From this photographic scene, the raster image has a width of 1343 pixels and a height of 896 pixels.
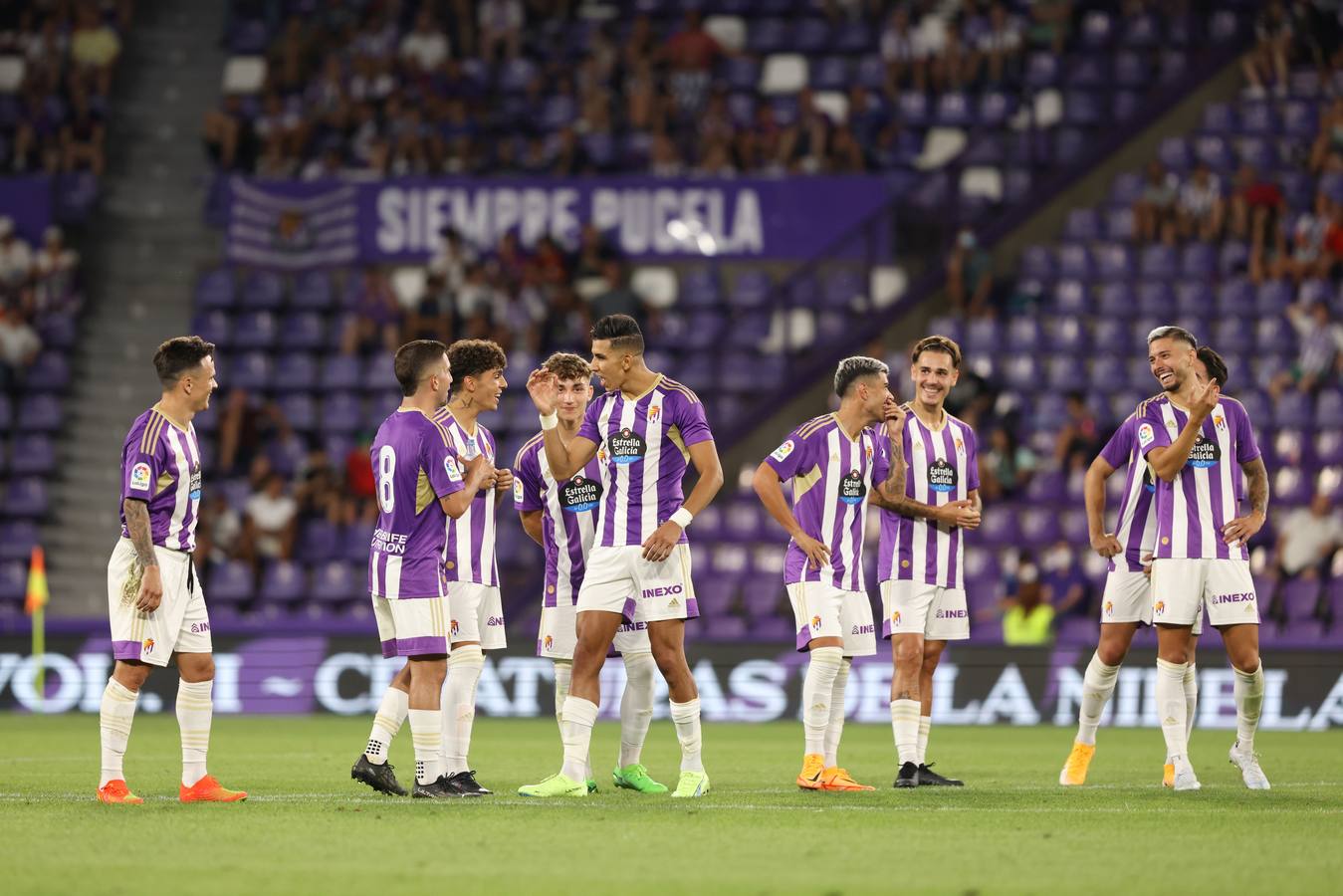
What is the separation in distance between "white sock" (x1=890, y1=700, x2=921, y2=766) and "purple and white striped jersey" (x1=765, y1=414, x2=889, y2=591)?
2.51 feet

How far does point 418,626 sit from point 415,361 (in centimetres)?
148

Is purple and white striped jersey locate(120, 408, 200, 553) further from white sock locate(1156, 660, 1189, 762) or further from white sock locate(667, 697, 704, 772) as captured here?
white sock locate(1156, 660, 1189, 762)

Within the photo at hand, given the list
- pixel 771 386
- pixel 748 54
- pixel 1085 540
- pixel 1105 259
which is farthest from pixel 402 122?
pixel 1085 540

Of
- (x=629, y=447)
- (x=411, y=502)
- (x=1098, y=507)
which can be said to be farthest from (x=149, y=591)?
(x=1098, y=507)

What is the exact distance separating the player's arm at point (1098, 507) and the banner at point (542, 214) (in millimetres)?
13435

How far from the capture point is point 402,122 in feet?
90.0

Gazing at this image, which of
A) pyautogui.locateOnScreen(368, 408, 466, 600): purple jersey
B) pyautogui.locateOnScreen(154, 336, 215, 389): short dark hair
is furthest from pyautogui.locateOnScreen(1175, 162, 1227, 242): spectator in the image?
pyautogui.locateOnScreen(154, 336, 215, 389): short dark hair

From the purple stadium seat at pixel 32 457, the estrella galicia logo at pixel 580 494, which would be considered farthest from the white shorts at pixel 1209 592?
the purple stadium seat at pixel 32 457

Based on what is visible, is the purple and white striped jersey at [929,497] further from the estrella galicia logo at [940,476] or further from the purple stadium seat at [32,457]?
the purple stadium seat at [32,457]

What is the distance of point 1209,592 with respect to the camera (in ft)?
38.0

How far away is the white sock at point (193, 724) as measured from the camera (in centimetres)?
1069

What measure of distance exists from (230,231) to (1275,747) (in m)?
16.3

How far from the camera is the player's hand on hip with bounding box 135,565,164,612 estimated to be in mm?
10500

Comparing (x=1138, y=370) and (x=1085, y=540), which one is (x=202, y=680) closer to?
(x=1085, y=540)
